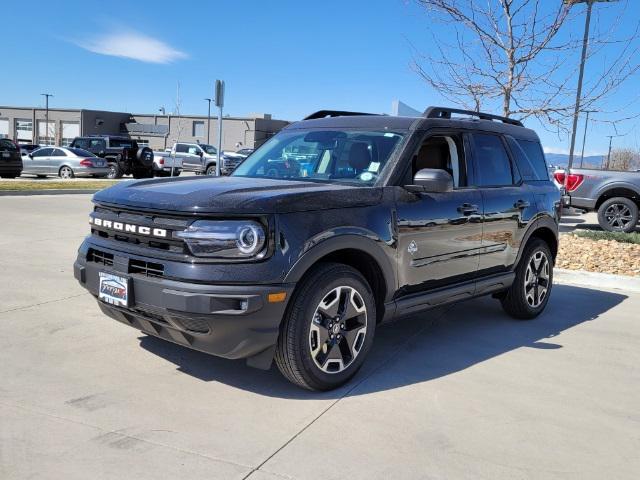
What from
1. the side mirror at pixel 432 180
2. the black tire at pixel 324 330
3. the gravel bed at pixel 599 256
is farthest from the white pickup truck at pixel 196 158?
the black tire at pixel 324 330

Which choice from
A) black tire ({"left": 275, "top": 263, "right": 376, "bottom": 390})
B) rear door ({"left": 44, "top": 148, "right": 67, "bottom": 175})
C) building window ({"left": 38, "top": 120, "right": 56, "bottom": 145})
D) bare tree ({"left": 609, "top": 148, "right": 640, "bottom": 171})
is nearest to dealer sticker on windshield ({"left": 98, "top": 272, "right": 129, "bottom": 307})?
black tire ({"left": 275, "top": 263, "right": 376, "bottom": 390})

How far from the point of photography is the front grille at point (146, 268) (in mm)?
3512

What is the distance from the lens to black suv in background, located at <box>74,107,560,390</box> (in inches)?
134

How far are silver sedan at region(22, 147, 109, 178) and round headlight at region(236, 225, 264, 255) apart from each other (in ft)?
76.2

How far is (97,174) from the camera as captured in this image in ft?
81.6

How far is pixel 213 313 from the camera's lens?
331cm

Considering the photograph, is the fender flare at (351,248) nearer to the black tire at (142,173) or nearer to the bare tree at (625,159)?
the black tire at (142,173)

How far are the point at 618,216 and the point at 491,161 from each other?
914cm

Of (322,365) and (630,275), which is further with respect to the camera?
(630,275)

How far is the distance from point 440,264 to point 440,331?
104 centimetres

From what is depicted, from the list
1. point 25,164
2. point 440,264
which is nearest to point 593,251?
point 440,264

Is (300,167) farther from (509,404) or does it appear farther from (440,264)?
(509,404)

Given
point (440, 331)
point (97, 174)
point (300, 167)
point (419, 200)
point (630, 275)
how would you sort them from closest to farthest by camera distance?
point (419, 200)
point (300, 167)
point (440, 331)
point (630, 275)
point (97, 174)

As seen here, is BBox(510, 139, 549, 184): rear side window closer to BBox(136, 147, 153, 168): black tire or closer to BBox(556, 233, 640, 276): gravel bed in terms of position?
BBox(556, 233, 640, 276): gravel bed
